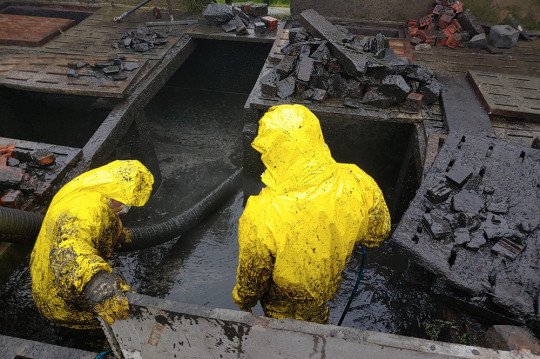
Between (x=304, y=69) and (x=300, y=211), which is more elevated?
(x=300, y=211)

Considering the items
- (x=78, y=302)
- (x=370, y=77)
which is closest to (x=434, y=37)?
(x=370, y=77)

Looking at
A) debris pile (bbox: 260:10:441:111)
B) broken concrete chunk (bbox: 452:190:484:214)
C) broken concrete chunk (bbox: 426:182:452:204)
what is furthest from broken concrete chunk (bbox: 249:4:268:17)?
broken concrete chunk (bbox: 452:190:484:214)

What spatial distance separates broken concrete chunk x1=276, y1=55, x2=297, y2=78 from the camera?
15.6 ft

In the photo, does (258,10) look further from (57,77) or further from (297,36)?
(57,77)

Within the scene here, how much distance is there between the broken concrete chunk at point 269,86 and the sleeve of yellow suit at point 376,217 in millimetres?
2256

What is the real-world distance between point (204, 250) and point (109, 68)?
280 centimetres

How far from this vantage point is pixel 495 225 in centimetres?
290

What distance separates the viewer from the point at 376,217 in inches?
104

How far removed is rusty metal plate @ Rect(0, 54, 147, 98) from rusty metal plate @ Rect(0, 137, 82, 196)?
1131 millimetres

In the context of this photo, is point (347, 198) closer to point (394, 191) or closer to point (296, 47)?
point (394, 191)

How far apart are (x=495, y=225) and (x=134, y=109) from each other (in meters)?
4.31

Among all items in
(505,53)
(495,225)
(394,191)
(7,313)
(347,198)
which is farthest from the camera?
→ (505,53)

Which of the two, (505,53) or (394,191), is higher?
(505,53)

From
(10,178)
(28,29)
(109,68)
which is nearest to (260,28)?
(109,68)
